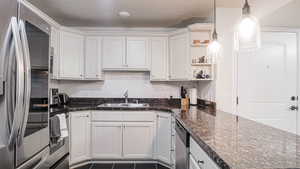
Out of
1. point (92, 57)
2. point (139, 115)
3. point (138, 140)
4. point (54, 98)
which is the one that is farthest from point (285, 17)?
point (54, 98)

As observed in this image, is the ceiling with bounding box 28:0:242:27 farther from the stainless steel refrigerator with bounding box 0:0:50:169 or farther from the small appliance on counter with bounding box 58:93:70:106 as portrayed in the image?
the stainless steel refrigerator with bounding box 0:0:50:169

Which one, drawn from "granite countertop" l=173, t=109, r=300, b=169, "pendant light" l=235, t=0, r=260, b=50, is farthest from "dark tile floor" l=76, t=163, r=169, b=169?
"pendant light" l=235, t=0, r=260, b=50

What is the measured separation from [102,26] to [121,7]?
91cm

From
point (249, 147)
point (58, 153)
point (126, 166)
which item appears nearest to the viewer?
point (249, 147)

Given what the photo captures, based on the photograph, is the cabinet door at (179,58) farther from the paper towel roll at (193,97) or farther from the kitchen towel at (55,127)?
the kitchen towel at (55,127)

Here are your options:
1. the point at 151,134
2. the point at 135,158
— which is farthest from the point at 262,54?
the point at 135,158

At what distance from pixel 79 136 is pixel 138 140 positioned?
877 mm

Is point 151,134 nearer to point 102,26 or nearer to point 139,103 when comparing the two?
point 139,103

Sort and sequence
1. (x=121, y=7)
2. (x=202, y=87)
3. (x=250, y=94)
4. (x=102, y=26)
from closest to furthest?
(x=121, y=7) → (x=250, y=94) → (x=202, y=87) → (x=102, y=26)

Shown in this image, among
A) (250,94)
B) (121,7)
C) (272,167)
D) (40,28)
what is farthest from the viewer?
Answer: (250,94)

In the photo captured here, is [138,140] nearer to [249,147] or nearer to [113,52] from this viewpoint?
[113,52]

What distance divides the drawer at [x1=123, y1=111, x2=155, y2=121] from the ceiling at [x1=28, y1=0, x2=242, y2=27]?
151 centimetres

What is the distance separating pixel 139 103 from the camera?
11.6ft

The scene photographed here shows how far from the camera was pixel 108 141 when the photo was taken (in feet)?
9.68
